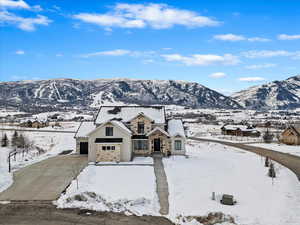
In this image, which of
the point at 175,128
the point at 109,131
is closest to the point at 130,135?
the point at 109,131

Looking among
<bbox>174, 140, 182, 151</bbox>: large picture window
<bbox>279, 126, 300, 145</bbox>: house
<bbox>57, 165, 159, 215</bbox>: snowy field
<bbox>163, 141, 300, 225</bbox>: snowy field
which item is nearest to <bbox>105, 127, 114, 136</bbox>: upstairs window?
<bbox>163, 141, 300, 225</bbox>: snowy field

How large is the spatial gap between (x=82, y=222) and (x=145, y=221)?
3236 mm

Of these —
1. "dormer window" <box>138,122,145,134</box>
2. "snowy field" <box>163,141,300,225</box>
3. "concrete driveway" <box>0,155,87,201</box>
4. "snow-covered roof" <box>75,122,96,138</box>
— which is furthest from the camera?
"snow-covered roof" <box>75,122,96,138</box>

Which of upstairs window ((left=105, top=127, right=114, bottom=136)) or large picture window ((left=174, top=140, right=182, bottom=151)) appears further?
large picture window ((left=174, top=140, right=182, bottom=151))

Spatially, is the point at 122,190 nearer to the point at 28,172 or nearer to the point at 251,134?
the point at 28,172

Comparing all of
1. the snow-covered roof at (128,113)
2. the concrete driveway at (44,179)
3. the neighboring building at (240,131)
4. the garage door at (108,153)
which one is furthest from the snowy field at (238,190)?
the neighboring building at (240,131)

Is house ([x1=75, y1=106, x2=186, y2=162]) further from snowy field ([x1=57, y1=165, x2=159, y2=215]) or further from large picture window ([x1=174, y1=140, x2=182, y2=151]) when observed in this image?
snowy field ([x1=57, y1=165, x2=159, y2=215])

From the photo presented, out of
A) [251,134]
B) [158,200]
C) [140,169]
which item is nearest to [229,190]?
[158,200]

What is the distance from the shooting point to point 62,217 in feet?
52.4

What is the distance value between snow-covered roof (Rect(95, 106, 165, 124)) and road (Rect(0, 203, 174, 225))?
1935cm

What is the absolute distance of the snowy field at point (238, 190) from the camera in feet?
53.4

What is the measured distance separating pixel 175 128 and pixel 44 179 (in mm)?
17404

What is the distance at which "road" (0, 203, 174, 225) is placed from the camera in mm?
15328

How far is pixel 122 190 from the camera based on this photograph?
20250mm
